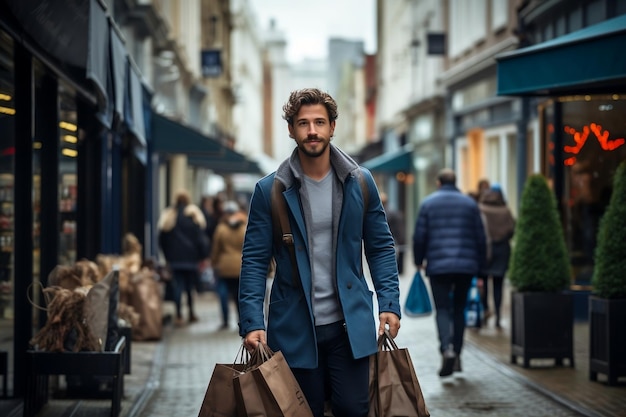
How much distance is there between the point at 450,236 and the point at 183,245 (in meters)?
6.96

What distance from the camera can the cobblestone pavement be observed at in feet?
31.2

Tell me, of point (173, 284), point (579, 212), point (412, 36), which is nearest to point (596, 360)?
point (579, 212)

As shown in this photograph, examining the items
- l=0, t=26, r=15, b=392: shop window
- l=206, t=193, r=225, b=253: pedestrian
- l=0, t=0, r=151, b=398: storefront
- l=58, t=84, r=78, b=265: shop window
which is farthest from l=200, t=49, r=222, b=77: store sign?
l=0, t=26, r=15, b=392: shop window

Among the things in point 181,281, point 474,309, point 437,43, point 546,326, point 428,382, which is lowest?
point 428,382

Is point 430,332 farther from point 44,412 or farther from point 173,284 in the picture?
point 44,412

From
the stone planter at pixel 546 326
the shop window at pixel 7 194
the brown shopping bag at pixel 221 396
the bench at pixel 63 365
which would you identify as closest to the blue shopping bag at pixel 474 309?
the stone planter at pixel 546 326

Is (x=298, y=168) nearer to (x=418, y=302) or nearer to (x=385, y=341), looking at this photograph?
(x=385, y=341)

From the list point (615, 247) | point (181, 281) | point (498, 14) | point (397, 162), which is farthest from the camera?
point (397, 162)

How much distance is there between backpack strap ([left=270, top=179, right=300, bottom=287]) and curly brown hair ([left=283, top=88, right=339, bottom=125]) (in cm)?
30

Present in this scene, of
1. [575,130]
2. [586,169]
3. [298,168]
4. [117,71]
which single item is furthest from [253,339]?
[575,130]

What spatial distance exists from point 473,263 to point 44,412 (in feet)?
13.2

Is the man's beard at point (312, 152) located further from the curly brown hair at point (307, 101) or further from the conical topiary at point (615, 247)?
the conical topiary at point (615, 247)

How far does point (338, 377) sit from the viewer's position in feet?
18.1

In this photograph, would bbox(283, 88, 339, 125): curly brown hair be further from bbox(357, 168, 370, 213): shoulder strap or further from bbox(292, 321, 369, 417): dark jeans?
bbox(292, 321, 369, 417): dark jeans
